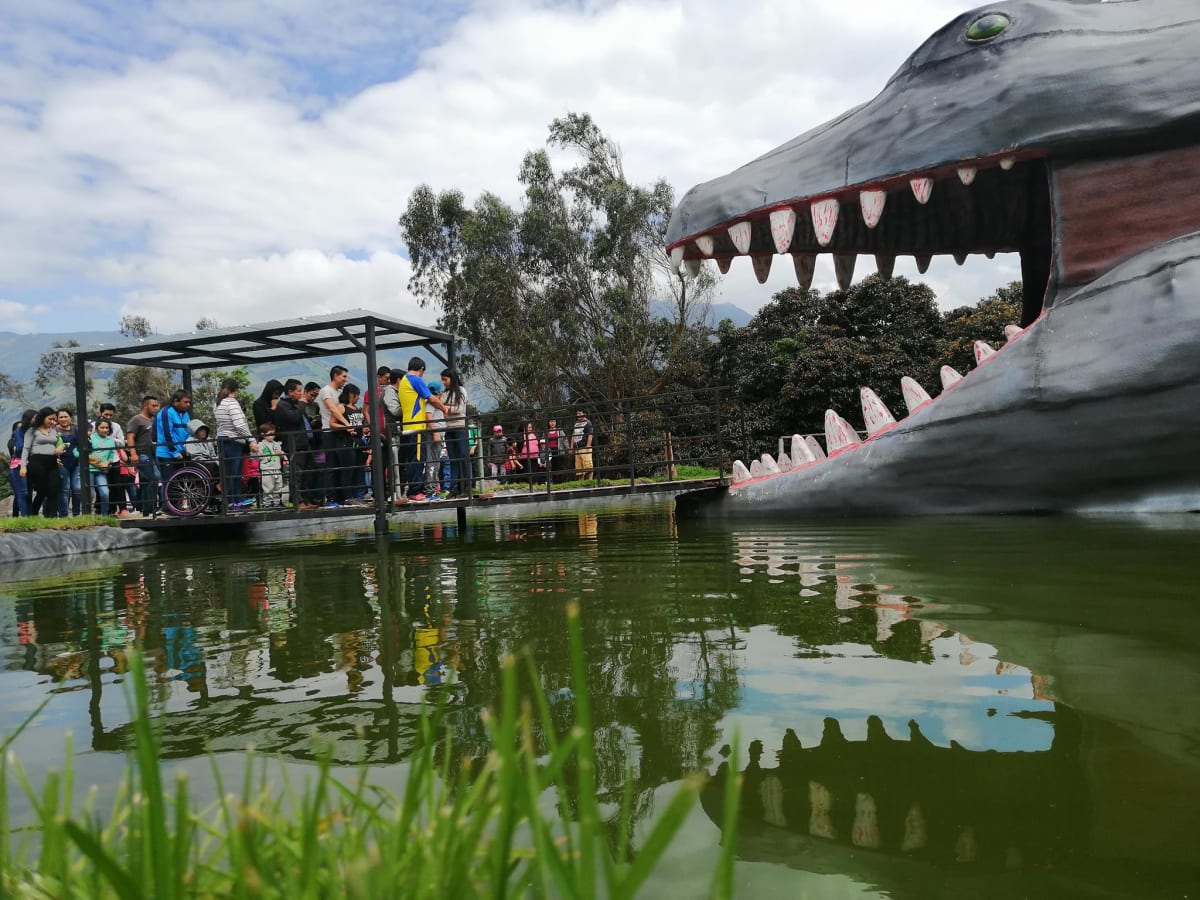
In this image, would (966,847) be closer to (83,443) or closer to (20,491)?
(83,443)

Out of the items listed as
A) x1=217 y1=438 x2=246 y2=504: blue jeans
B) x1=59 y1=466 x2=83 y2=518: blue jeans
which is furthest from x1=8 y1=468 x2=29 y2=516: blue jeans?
x1=217 y1=438 x2=246 y2=504: blue jeans

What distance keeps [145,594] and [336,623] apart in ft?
6.76

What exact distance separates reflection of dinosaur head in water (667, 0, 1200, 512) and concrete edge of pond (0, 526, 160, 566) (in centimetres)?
657

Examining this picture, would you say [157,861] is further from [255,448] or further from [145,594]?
[255,448]

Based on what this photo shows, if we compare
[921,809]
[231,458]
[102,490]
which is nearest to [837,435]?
[921,809]

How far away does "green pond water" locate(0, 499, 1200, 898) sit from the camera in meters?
1.25

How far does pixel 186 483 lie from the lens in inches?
372

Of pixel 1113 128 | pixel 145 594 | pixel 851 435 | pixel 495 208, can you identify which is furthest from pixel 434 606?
pixel 495 208

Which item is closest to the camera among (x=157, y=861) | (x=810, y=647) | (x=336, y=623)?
(x=157, y=861)

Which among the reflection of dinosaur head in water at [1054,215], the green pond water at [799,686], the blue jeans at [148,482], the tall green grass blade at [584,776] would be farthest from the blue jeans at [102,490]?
the tall green grass blade at [584,776]

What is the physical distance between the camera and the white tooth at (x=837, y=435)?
555 cm

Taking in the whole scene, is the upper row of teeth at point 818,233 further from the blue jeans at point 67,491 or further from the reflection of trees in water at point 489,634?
the blue jeans at point 67,491

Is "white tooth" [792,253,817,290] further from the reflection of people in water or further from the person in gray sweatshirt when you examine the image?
the person in gray sweatshirt

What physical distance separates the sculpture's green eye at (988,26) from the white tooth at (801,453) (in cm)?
244
